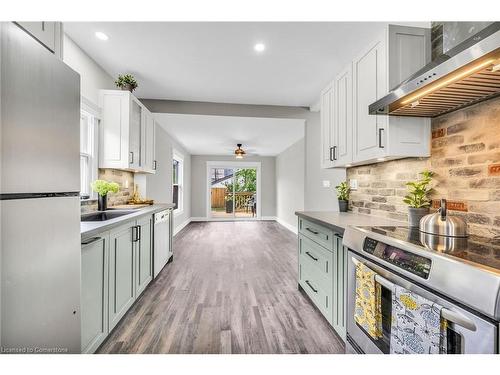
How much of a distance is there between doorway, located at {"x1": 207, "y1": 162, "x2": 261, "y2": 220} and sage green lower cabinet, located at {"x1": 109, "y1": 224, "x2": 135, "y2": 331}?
253 inches

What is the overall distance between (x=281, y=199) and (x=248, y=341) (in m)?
6.34

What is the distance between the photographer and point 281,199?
805 centimetres

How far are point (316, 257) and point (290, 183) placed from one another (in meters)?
4.96

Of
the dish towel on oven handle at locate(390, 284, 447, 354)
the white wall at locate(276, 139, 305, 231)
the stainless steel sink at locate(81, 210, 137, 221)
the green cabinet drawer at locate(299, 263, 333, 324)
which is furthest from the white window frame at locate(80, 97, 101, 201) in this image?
the white wall at locate(276, 139, 305, 231)

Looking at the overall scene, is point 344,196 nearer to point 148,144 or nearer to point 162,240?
point 162,240

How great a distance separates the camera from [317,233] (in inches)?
84.4

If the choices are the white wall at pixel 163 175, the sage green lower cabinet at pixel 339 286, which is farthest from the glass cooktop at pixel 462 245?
the white wall at pixel 163 175

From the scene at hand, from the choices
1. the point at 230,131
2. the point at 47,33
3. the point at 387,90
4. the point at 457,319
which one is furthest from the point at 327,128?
the point at 230,131

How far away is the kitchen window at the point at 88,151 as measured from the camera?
275cm

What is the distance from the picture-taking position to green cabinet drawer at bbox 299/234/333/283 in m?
1.95

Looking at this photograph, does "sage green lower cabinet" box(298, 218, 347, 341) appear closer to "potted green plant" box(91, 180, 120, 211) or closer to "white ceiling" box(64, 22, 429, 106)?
"white ceiling" box(64, 22, 429, 106)

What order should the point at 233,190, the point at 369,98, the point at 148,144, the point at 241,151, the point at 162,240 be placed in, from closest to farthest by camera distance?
the point at 369,98, the point at 162,240, the point at 148,144, the point at 241,151, the point at 233,190
